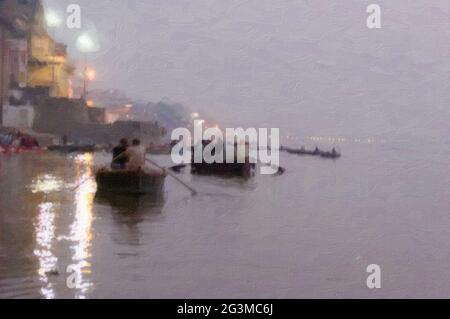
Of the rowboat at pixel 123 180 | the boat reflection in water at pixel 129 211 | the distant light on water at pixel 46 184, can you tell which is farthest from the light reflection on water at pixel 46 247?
the distant light on water at pixel 46 184

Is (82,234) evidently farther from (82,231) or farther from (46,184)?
(46,184)

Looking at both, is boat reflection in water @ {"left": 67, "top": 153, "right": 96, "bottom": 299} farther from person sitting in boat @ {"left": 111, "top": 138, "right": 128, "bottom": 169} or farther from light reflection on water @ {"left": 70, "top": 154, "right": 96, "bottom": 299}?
person sitting in boat @ {"left": 111, "top": 138, "right": 128, "bottom": 169}

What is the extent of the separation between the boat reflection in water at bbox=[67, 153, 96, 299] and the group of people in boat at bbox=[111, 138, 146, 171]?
998mm

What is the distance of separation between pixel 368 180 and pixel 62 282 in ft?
76.5

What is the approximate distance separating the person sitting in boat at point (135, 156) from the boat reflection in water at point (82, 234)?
1.14m

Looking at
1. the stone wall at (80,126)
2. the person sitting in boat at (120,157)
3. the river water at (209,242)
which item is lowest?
the river water at (209,242)

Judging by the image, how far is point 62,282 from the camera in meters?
6.20

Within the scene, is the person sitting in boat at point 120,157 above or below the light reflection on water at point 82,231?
above

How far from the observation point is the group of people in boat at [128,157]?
13.1 metres

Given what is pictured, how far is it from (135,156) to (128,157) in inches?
5.8

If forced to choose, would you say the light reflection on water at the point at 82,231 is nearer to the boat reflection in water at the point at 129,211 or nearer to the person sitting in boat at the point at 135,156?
the boat reflection in water at the point at 129,211

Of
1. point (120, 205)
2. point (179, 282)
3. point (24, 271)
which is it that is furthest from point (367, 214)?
point (24, 271)
